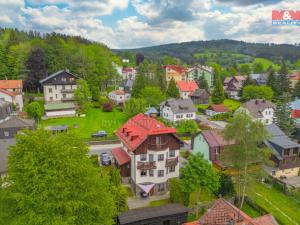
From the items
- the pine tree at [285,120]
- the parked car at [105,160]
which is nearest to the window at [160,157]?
the parked car at [105,160]

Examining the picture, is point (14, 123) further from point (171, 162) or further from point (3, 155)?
point (171, 162)

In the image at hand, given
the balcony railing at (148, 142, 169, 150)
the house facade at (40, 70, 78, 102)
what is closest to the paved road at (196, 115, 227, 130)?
the balcony railing at (148, 142, 169, 150)

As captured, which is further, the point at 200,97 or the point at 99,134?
the point at 200,97

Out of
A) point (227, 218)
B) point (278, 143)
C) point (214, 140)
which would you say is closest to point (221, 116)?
point (278, 143)

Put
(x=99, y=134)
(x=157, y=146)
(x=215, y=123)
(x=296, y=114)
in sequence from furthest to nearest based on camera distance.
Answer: (x=215, y=123)
(x=296, y=114)
(x=99, y=134)
(x=157, y=146)

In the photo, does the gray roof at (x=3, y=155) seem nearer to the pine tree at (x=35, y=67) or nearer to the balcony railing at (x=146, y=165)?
the balcony railing at (x=146, y=165)

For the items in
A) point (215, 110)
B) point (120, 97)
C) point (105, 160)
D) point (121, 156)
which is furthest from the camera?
point (120, 97)

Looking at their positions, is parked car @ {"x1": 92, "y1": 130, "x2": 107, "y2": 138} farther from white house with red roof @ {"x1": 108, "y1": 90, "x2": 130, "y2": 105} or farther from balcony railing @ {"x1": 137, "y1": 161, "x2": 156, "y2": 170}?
white house with red roof @ {"x1": 108, "y1": 90, "x2": 130, "y2": 105}

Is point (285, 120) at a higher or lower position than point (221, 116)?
higher
